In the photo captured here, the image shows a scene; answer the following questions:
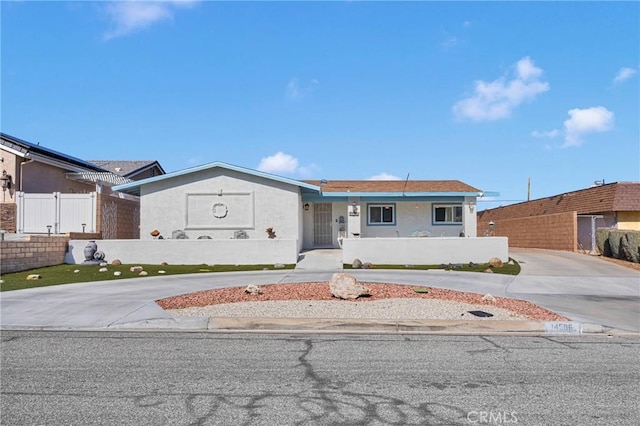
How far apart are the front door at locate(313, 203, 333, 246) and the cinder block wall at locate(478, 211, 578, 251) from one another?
13.1 m

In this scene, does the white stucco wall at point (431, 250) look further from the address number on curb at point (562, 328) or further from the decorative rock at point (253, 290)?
the address number on curb at point (562, 328)

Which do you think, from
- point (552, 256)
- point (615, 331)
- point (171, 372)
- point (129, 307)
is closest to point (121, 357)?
point (171, 372)

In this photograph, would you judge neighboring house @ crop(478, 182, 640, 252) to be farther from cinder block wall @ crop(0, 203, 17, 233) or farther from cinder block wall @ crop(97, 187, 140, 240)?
cinder block wall @ crop(0, 203, 17, 233)

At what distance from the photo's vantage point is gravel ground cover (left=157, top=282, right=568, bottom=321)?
10.9 meters

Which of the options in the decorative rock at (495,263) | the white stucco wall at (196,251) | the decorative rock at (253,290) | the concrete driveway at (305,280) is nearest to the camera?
the concrete driveway at (305,280)

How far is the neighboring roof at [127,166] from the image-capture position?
111 feet

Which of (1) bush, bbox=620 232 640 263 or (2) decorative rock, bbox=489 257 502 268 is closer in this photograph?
(2) decorative rock, bbox=489 257 502 268

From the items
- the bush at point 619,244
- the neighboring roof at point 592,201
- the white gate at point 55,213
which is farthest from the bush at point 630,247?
the white gate at point 55,213

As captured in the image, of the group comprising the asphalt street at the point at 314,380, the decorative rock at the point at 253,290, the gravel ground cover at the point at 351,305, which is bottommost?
the asphalt street at the point at 314,380

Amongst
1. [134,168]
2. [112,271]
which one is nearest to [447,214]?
[112,271]

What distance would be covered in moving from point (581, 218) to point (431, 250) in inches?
481

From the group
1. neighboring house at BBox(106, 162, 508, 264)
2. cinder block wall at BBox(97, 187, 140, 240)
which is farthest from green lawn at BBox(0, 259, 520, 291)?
cinder block wall at BBox(97, 187, 140, 240)

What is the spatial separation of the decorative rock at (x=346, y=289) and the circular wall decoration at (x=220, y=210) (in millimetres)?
12036

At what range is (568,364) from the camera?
7332 mm
